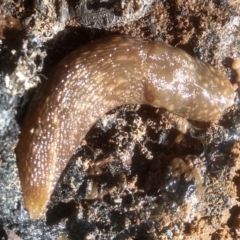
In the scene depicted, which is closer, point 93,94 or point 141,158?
point 93,94

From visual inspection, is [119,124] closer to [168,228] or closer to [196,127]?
[196,127]

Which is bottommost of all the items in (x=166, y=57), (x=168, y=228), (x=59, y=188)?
(x=168, y=228)

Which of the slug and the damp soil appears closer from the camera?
the slug

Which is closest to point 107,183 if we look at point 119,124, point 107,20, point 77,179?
point 77,179

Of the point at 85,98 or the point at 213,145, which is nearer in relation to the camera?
the point at 85,98

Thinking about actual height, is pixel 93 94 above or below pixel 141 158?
above

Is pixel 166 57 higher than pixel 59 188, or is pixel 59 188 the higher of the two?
pixel 166 57

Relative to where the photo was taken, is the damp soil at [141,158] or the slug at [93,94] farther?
the damp soil at [141,158]
